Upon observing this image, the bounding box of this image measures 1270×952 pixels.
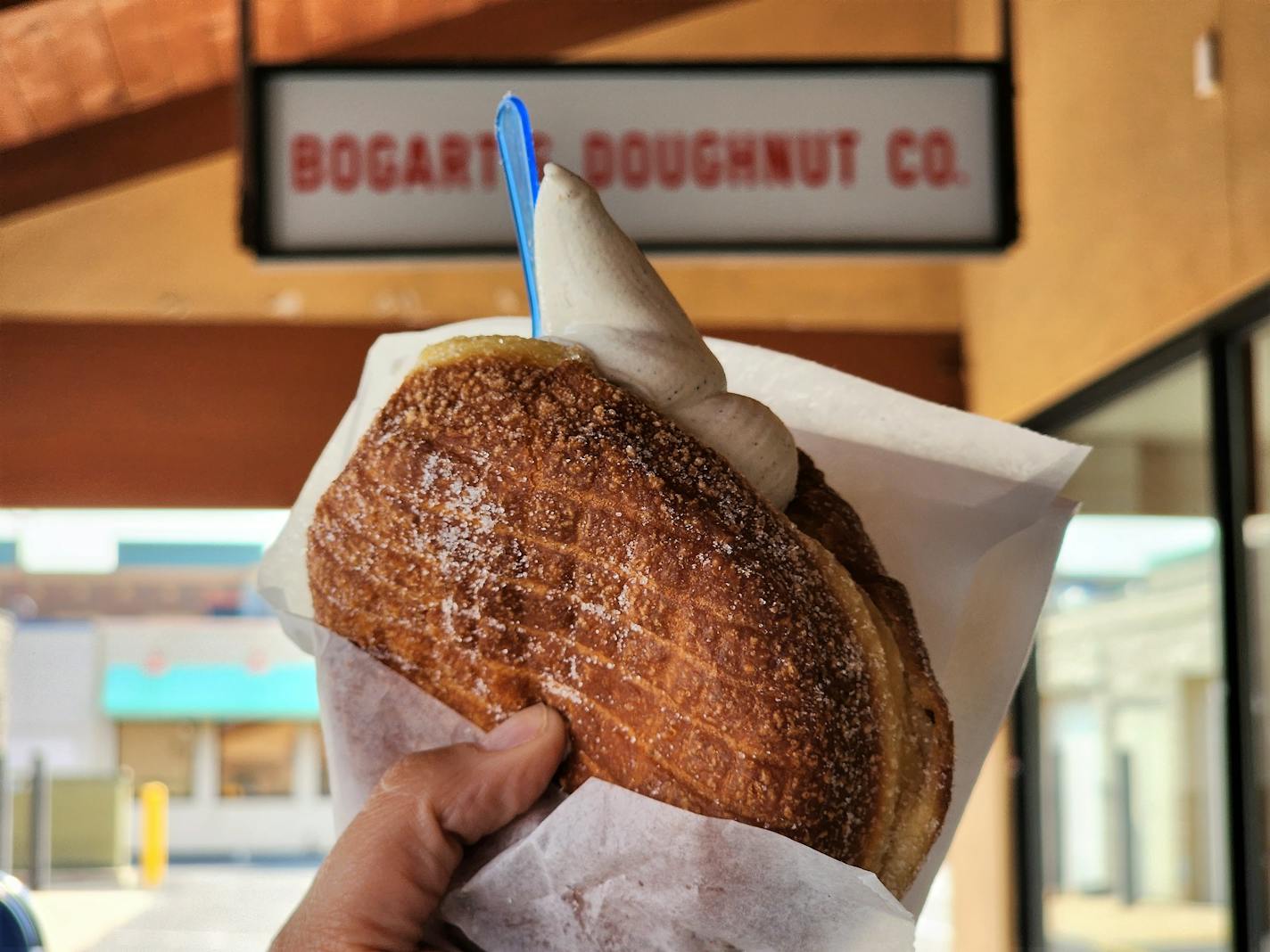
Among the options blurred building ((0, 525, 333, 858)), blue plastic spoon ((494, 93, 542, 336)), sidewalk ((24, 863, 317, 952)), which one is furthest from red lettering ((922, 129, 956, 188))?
blurred building ((0, 525, 333, 858))

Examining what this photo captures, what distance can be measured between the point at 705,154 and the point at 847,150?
0.67 feet

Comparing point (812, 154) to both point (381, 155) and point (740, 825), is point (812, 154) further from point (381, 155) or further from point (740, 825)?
point (740, 825)

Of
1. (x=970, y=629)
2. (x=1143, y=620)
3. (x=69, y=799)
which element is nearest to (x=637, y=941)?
(x=970, y=629)

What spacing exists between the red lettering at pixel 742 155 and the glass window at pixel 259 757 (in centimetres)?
931

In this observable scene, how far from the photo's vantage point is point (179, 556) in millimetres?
6934

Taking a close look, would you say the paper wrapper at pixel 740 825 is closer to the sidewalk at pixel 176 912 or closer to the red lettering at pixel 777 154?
the red lettering at pixel 777 154

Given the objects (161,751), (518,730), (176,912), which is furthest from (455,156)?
(161,751)

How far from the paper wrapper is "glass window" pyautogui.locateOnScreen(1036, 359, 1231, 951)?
6.17 feet

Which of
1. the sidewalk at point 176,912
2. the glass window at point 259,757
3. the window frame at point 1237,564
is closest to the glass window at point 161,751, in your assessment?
the glass window at point 259,757

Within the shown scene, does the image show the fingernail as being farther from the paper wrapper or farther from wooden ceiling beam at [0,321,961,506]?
wooden ceiling beam at [0,321,961,506]

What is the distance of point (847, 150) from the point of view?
1.93 metres

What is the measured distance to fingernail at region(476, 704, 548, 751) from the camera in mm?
621

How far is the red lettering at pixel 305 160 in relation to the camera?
1.92m

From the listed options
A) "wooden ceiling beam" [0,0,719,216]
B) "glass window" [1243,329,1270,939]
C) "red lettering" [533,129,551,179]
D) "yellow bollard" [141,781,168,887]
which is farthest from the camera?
"yellow bollard" [141,781,168,887]
